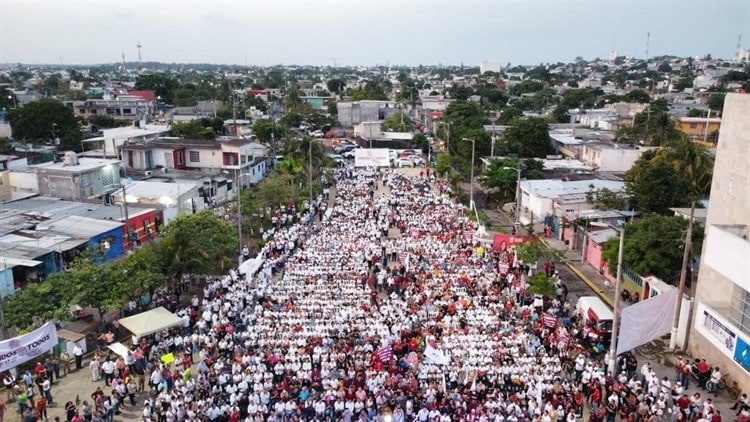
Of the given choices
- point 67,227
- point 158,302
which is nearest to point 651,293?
point 158,302

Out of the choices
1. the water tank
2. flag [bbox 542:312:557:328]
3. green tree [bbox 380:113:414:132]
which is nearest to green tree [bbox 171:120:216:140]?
the water tank

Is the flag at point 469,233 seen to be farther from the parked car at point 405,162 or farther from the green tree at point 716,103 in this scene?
the green tree at point 716,103

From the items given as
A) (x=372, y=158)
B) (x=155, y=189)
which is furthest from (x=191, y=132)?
(x=155, y=189)

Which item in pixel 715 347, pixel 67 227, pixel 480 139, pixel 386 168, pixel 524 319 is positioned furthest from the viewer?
pixel 386 168

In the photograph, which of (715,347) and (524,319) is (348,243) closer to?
(524,319)

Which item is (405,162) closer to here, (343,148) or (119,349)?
(343,148)

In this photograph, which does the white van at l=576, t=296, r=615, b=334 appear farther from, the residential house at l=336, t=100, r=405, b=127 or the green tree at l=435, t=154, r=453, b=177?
the residential house at l=336, t=100, r=405, b=127

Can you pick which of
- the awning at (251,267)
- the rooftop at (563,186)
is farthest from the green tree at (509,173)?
the awning at (251,267)
